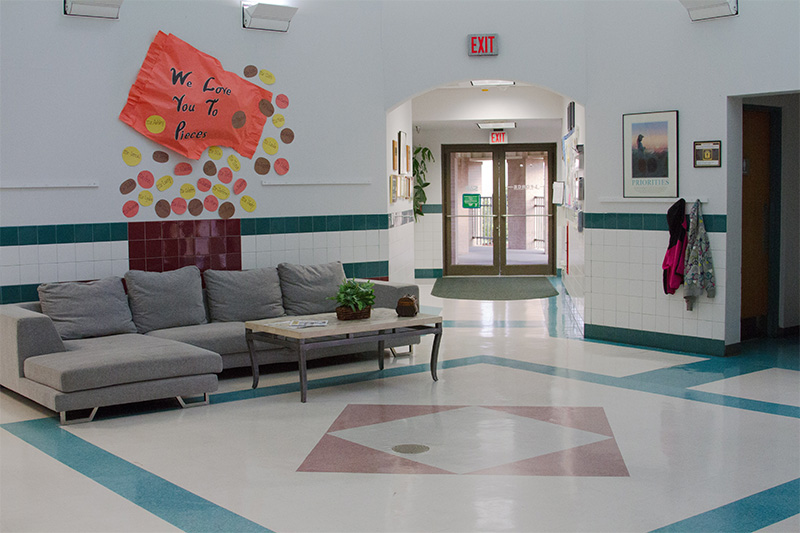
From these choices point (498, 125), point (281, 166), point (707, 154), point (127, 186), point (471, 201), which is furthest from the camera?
point (471, 201)

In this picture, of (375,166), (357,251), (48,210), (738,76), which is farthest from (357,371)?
(738,76)

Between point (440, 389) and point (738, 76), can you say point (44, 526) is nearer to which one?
point (440, 389)

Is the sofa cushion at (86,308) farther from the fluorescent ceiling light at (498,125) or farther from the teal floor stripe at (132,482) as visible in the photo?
the fluorescent ceiling light at (498,125)

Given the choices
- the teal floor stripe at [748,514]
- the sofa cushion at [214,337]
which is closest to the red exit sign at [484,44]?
the sofa cushion at [214,337]

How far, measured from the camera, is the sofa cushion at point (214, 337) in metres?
6.41

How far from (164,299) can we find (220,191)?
1.30m

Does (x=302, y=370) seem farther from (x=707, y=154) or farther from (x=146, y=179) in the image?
(x=707, y=154)

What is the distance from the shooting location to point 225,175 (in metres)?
7.59

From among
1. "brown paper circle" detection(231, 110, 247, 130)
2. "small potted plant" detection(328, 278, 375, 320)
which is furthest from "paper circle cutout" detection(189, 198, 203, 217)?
"small potted plant" detection(328, 278, 375, 320)

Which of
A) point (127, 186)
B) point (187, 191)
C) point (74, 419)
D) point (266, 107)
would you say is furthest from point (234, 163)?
point (74, 419)

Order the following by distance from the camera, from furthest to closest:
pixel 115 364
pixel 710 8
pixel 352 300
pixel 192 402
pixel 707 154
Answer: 1. pixel 707 154
2. pixel 710 8
3. pixel 352 300
4. pixel 192 402
5. pixel 115 364

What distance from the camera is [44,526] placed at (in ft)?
12.0

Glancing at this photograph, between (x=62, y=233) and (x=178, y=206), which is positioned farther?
(x=178, y=206)

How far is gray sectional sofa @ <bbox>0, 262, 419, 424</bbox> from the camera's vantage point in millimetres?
5379
